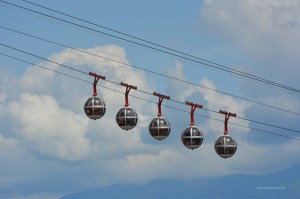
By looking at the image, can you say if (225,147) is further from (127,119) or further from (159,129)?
(127,119)

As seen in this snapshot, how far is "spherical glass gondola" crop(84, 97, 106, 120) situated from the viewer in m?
59.6

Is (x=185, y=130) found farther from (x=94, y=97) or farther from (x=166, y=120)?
(x=94, y=97)

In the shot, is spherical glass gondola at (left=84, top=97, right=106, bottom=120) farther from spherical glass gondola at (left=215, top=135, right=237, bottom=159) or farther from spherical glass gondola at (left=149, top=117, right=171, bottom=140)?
spherical glass gondola at (left=215, top=135, right=237, bottom=159)

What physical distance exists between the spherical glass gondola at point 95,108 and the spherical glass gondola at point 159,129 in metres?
3.65

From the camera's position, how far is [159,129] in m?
61.2

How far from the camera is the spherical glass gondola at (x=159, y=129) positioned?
61.2 m

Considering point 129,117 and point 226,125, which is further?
point 226,125

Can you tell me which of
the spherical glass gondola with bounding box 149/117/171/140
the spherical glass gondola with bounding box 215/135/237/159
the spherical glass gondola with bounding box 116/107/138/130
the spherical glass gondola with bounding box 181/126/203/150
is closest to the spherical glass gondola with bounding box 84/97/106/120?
the spherical glass gondola with bounding box 116/107/138/130

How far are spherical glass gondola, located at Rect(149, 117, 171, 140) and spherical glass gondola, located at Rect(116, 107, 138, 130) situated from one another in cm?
148

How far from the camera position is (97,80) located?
5897 cm

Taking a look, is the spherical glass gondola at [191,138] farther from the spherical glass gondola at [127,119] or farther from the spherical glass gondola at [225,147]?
the spherical glass gondola at [127,119]

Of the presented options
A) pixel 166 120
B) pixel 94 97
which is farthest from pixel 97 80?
pixel 166 120

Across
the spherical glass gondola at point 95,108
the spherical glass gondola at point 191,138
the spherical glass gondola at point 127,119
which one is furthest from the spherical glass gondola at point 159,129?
the spherical glass gondola at point 95,108

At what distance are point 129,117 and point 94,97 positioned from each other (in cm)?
260
